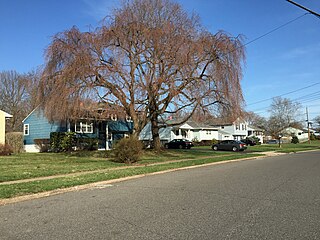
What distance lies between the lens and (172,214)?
21.4ft

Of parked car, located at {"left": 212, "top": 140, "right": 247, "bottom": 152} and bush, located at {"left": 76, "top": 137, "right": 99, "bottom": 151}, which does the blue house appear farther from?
parked car, located at {"left": 212, "top": 140, "right": 247, "bottom": 152}

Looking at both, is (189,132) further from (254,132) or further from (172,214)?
(172,214)

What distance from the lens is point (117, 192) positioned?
9.66 metres

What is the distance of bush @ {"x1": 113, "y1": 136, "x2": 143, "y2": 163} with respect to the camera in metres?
18.9

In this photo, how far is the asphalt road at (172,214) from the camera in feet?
17.3

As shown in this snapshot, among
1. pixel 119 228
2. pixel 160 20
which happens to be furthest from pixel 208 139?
pixel 119 228

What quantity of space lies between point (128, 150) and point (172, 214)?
41.2 ft

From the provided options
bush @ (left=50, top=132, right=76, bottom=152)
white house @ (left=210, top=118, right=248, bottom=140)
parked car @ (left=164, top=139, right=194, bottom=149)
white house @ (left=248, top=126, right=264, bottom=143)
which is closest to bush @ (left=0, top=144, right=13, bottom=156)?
bush @ (left=50, top=132, right=76, bottom=152)

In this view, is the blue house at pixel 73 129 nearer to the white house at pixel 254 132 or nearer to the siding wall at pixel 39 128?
the siding wall at pixel 39 128

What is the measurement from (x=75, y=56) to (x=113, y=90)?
348cm

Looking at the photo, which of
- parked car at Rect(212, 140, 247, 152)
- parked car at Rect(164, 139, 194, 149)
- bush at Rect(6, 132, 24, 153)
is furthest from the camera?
parked car at Rect(164, 139, 194, 149)

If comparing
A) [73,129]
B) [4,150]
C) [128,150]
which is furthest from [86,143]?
[128,150]

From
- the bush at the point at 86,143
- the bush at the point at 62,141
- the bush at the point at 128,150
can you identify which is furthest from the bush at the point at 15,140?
the bush at the point at 128,150

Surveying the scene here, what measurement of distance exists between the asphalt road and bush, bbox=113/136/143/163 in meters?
8.82
